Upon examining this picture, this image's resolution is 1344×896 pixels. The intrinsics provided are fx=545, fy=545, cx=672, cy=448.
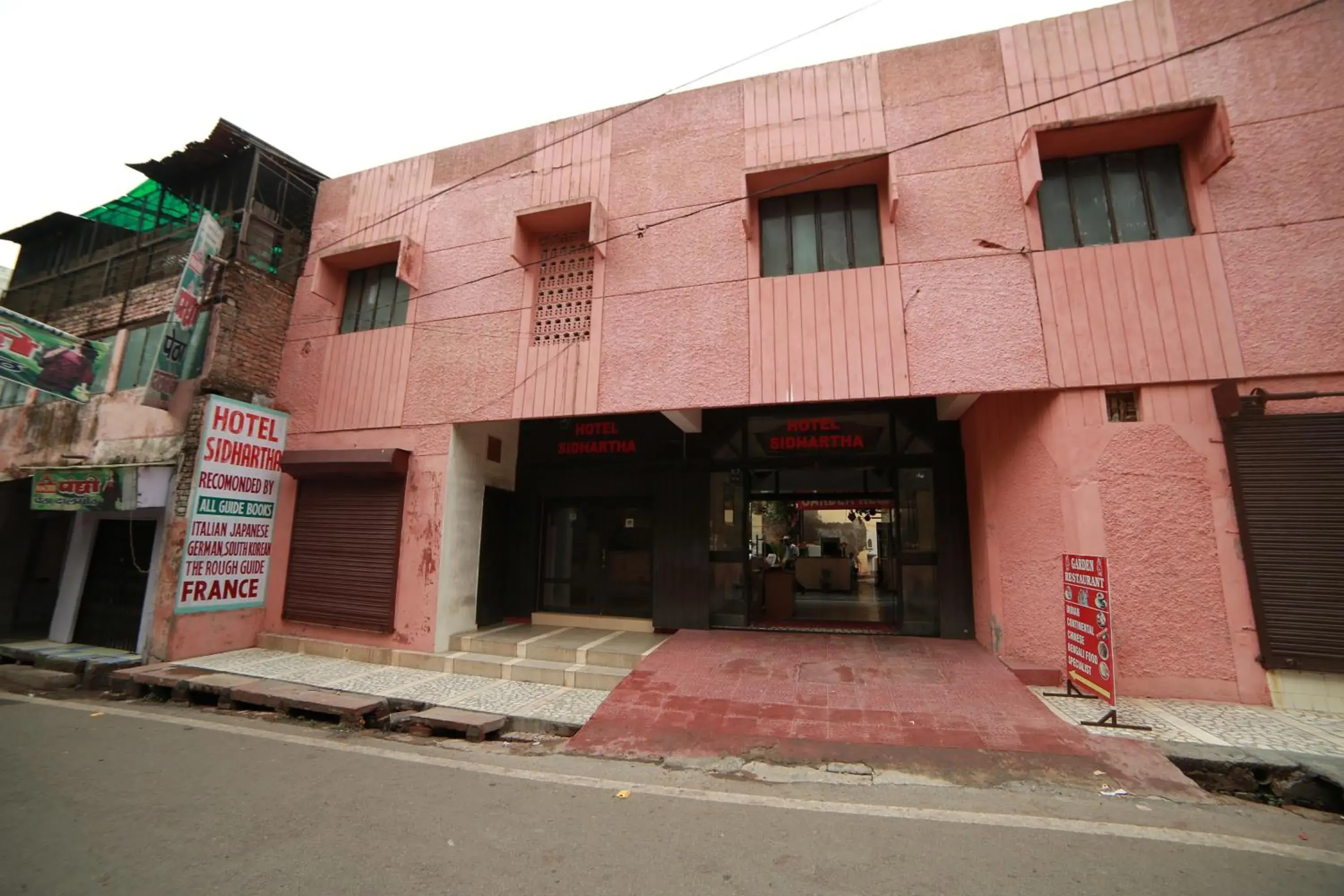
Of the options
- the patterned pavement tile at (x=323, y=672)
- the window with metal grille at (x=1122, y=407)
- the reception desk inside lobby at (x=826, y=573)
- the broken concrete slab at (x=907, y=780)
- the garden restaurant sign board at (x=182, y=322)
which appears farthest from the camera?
the reception desk inside lobby at (x=826, y=573)

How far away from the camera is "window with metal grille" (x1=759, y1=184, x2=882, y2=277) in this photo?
741 centimetres

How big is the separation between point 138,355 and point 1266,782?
1575 centimetres

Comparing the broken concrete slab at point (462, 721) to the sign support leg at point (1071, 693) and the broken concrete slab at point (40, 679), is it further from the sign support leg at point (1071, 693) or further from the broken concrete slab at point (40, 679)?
the broken concrete slab at point (40, 679)

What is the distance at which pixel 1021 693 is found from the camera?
5578mm

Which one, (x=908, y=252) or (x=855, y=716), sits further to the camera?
(x=908, y=252)

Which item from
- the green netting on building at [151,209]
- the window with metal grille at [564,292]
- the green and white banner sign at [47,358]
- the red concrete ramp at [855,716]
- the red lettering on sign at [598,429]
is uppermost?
the green netting on building at [151,209]

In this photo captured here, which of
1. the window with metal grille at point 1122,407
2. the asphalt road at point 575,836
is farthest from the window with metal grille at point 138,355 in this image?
the window with metal grille at point 1122,407

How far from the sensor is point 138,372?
9.74 metres

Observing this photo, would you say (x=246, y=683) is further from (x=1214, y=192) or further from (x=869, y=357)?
(x=1214, y=192)

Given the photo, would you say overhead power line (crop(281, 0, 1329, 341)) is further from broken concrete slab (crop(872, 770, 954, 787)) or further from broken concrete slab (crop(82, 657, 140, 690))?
broken concrete slab (crop(82, 657, 140, 690))

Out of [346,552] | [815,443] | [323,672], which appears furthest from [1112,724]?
[346,552]

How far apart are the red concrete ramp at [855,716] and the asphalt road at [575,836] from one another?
481 mm

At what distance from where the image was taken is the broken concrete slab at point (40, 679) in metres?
7.50

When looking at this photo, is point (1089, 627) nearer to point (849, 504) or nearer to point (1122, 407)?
point (1122, 407)
